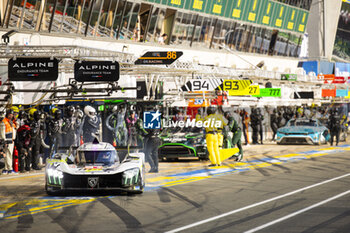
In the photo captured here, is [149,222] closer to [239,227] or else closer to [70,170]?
[239,227]

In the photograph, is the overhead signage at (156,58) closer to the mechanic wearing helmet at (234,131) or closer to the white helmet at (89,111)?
the mechanic wearing helmet at (234,131)

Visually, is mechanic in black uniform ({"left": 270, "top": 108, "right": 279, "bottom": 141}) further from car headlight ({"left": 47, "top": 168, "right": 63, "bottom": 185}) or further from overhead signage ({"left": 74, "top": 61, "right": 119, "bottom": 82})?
car headlight ({"left": 47, "top": 168, "right": 63, "bottom": 185})

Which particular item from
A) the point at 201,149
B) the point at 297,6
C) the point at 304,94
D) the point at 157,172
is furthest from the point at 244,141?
the point at 297,6

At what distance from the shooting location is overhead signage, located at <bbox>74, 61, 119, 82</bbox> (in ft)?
53.8

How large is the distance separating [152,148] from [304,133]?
12.4m

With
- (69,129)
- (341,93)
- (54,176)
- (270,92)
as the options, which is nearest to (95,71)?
(69,129)

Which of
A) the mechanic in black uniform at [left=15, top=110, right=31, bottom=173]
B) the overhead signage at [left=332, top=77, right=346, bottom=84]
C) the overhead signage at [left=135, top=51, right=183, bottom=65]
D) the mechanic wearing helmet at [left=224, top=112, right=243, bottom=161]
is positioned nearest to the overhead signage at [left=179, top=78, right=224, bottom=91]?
the mechanic wearing helmet at [left=224, top=112, right=243, bottom=161]

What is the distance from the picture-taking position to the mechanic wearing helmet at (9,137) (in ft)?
54.0

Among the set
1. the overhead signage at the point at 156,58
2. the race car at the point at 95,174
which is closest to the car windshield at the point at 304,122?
the overhead signage at the point at 156,58

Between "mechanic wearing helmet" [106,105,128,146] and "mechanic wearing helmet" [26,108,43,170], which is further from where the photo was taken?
"mechanic wearing helmet" [106,105,128,146]

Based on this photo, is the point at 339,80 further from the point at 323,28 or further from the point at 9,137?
the point at 9,137

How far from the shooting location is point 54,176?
38.6 ft

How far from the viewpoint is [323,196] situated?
37.8ft

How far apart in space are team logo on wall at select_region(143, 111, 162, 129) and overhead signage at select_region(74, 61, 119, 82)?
1609 millimetres
